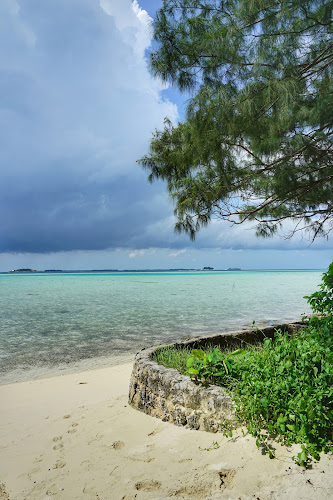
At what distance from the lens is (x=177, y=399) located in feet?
10.1

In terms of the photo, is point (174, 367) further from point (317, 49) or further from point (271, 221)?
point (317, 49)

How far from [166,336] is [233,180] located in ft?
19.3

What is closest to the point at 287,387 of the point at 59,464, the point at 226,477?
the point at 226,477

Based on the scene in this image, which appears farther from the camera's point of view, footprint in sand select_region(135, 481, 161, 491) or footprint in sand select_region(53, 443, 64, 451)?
footprint in sand select_region(53, 443, 64, 451)

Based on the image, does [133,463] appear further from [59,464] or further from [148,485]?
[59,464]

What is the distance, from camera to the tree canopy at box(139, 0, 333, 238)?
4.17m

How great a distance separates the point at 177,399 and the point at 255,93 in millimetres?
3810

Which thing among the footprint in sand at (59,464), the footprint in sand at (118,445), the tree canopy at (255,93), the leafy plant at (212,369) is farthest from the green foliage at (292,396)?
the tree canopy at (255,93)

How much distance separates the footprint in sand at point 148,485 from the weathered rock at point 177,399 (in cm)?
71

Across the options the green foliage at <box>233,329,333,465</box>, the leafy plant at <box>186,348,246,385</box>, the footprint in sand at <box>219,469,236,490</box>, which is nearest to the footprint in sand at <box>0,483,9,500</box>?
the footprint in sand at <box>219,469,236,490</box>

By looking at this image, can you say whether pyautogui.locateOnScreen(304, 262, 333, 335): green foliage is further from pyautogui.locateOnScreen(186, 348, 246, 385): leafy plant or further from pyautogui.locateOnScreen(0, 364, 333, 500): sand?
pyautogui.locateOnScreen(0, 364, 333, 500): sand

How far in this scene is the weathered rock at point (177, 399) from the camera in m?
2.73

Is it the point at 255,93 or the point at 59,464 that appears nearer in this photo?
the point at 59,464

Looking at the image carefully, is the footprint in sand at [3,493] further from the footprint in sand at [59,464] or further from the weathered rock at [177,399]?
the weathered rock at [177,399]
